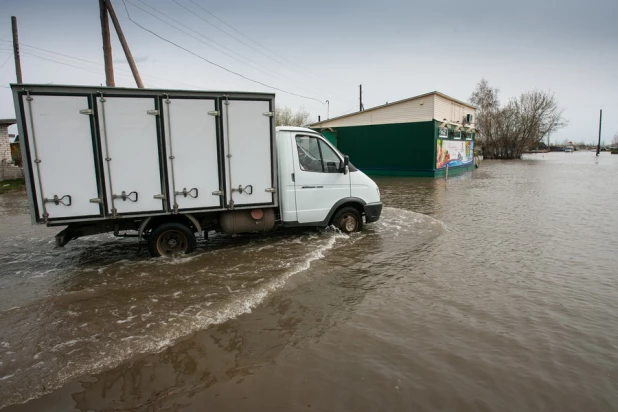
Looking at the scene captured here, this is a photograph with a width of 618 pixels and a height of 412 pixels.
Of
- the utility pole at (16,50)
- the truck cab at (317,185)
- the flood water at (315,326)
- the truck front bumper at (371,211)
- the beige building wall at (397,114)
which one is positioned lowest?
the flood water at (315,326)

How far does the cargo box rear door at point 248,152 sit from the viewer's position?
21.9 ft

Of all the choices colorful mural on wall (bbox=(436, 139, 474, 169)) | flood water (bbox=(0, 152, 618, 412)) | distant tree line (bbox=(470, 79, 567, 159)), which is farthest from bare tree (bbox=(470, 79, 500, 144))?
flood water (bbox=(0, 152, 618, 412))

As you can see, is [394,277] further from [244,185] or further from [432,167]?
[432,167]

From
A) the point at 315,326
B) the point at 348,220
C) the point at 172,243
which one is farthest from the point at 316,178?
the point at 315,326

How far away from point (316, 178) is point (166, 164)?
9.48 feet

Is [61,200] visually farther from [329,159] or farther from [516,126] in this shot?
[516,126]

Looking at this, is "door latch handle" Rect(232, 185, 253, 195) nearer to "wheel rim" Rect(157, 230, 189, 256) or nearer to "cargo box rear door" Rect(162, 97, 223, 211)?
"cargo box rear door" Rect(162, 97, 223, 211)

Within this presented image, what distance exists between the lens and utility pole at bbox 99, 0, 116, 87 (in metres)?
11.5

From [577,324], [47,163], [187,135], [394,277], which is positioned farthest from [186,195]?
[577,324]

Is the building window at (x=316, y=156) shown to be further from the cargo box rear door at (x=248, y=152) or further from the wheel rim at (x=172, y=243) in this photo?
the wheel rim at (x=172, y=243)

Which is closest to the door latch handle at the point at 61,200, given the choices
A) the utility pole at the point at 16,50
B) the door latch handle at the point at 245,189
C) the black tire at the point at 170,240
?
the black tire at the point at 170,240

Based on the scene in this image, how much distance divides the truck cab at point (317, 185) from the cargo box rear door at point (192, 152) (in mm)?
1385

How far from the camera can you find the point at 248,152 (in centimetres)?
686

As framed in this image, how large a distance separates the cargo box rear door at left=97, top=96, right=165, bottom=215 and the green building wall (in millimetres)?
21327
